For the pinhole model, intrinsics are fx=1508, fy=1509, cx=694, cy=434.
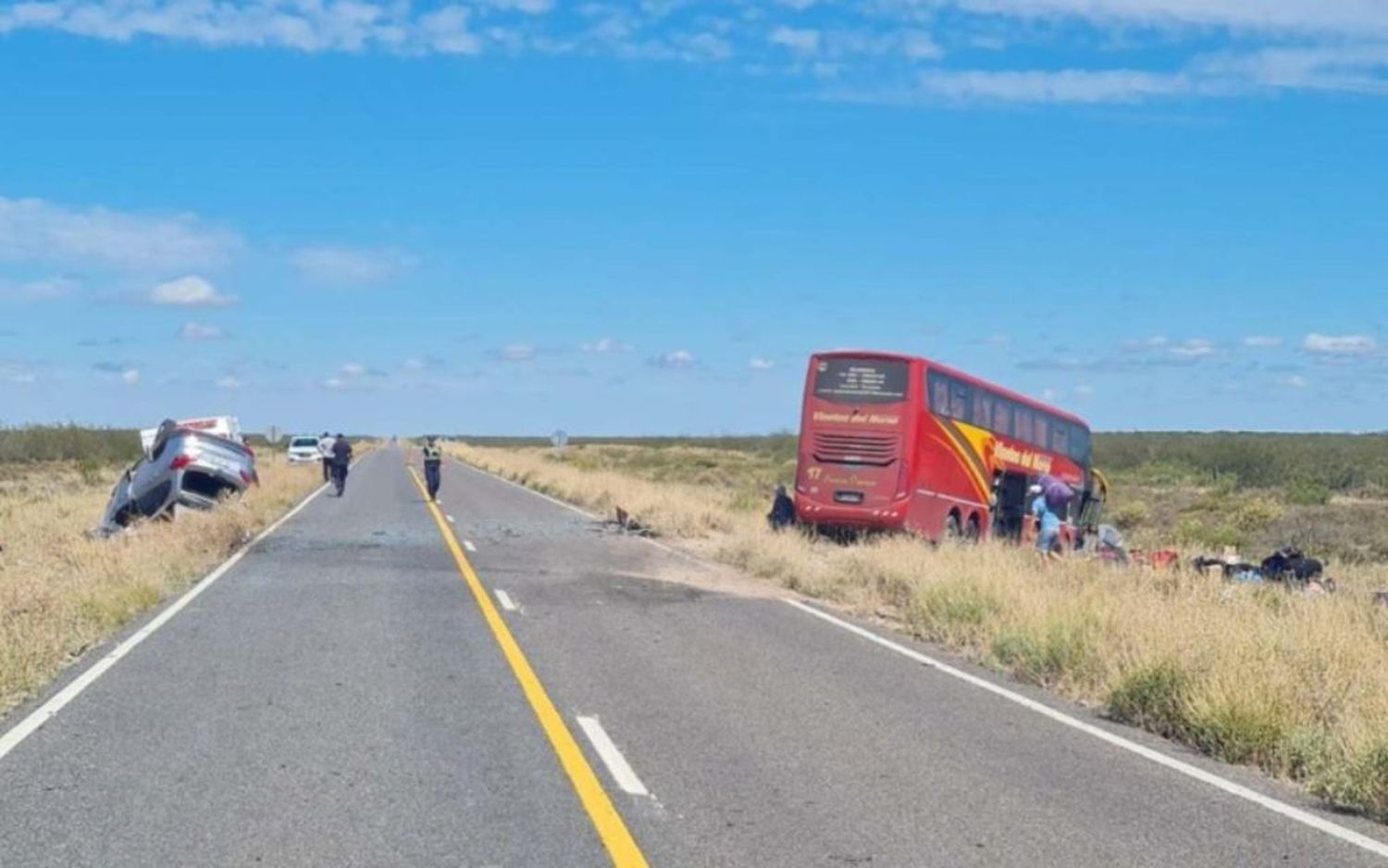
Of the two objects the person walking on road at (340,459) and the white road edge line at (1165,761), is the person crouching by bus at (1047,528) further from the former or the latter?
the person walking on road at (340,459)

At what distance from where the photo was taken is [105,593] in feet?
52.1

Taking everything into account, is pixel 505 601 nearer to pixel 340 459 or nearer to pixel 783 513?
pixel 783 513

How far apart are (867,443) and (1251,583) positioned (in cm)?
1064

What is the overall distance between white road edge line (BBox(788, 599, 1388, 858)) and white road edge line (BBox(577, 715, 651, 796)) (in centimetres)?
323

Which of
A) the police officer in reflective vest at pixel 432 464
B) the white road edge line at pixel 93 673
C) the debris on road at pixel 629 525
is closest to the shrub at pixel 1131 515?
the debris on road at pixel 629 525

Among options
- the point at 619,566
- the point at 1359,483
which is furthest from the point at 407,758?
the point at 1359,483

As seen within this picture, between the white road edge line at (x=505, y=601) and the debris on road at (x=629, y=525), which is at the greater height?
the debris on road at (x=629, y=525)

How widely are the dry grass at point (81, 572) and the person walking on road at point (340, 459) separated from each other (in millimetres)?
5729

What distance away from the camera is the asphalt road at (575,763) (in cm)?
694

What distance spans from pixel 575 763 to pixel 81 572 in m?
11.3

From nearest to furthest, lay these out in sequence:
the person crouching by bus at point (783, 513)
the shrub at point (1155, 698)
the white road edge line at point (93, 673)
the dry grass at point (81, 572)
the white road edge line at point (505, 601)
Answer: the white road edge line at point (93, 673) → the shrub at point (1155, 698) → the dry grass at point (81, 572) → the white road edge line at point (505, 601) → the person crouching by bus at point (783, 513)

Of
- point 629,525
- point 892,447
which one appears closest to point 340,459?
point 629,525

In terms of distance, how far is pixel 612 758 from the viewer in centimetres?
877

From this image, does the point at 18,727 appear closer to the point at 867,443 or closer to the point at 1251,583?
the point at 1251,583
